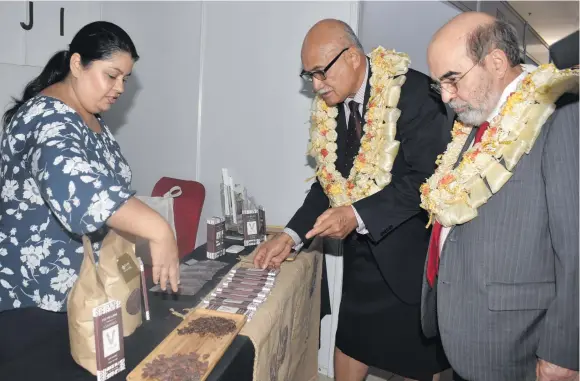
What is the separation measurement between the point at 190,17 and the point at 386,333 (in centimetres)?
228

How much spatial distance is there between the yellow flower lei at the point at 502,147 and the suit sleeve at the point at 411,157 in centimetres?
40

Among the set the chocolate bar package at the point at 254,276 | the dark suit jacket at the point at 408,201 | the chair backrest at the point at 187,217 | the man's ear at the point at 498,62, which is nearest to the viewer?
the man's ear at the point at 498,62

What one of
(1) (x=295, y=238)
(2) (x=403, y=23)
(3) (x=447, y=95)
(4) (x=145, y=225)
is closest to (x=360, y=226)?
(1) (x=295, y=238)

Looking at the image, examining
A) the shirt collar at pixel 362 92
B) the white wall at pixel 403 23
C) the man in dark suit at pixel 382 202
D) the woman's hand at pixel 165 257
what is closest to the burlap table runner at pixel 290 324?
the man in dark suit at pixel 382 202

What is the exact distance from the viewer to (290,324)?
71.1 inches

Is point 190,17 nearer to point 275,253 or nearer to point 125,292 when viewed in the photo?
point 275,253

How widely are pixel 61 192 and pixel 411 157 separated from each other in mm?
1351

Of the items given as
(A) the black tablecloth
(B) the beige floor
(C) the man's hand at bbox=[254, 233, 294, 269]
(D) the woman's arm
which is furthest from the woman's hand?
(B) the beige floor

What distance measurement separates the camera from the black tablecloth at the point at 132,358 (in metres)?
1.08

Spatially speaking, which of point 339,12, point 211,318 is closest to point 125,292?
point 211,318

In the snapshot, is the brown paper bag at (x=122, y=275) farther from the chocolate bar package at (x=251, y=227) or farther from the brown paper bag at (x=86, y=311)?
the chocolate bar package at (x=251, y=227)

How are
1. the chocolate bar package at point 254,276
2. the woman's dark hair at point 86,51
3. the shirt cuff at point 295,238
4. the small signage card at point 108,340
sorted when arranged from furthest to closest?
1. the shirt cuff at point 295,238
2. the chocolate bar package at point 254,276
3. the woman's dark hair at point 86,51
4. the small signage card at point 108,340

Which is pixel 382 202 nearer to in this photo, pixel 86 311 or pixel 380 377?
pixel 86 311

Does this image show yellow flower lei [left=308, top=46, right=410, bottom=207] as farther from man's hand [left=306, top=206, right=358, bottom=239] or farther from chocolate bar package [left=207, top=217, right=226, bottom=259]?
chocolate bar package [left=207, top=217, right=226, bottom=259]
